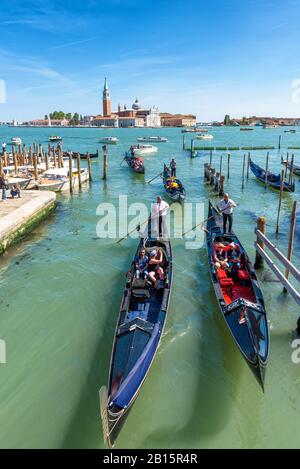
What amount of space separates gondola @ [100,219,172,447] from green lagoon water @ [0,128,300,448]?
2.21ft

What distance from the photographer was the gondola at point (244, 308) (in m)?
5.13

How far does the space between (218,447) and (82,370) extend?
251 centimetres

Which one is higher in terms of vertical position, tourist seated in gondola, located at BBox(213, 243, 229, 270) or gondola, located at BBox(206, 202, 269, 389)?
tourist seated in gondola, located at BBox(213, 243, 229, 270)

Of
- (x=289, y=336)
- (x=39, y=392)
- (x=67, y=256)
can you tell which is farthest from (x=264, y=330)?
(x=67, y=256)

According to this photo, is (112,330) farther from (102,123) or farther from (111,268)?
(102,123)

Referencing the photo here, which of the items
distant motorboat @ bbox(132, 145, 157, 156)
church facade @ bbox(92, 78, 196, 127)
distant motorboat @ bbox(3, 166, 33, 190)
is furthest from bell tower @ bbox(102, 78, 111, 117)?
distant motorboat @ bbox(3, 166, 33, 190)

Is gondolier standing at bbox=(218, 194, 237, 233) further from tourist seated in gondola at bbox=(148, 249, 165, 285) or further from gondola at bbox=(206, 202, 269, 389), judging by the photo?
tourist seated in gondola at bbox=(148, 249, 165, 285)

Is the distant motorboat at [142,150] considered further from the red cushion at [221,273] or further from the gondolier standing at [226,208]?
the red cushion at [221,273]

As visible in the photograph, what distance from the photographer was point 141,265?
8055 millimetres

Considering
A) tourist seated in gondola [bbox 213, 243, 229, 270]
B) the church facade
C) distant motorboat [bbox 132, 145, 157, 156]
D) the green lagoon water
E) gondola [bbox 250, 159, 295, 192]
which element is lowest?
the green lagoon water

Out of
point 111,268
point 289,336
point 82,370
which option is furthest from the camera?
point 111,268

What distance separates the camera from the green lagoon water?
4848mm
